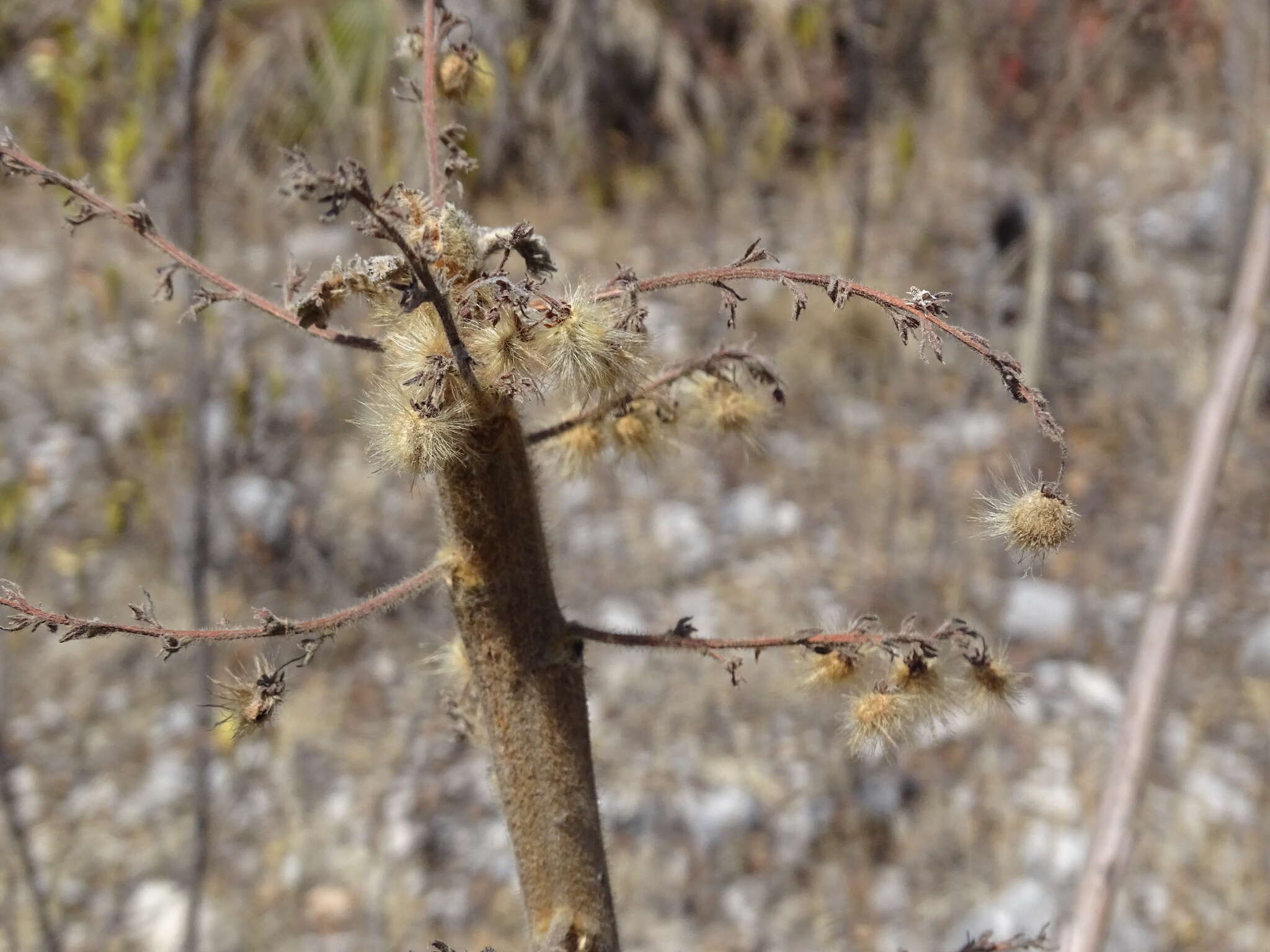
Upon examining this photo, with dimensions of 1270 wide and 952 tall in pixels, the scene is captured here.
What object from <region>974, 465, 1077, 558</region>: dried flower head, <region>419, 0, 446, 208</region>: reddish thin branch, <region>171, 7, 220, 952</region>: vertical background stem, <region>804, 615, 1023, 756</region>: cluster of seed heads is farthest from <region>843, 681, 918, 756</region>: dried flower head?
<region>171, 7, 220, 952</region>: vertical background stem

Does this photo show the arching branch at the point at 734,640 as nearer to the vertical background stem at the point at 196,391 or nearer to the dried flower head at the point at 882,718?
the dried flower head at the point at 882,718

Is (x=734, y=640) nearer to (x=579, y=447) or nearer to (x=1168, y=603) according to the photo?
(x=579, y=447)

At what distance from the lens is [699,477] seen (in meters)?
3.72

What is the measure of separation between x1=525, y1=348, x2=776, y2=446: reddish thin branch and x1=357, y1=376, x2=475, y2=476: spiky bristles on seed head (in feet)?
0.30

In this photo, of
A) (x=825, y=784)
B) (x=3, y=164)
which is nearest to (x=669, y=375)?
(x=3, y=164)

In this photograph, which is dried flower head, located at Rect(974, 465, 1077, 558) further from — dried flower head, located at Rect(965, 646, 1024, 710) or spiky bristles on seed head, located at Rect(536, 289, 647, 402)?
spiky bristles on seed head, located at Rect(536, 289, 647, 402)

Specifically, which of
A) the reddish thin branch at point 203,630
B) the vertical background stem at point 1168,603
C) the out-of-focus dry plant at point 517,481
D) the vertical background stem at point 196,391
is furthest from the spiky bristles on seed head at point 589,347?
the vertical background stem at point 196,391

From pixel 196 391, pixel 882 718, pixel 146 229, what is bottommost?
pixel 882 718

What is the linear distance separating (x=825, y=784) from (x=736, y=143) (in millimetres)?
2908

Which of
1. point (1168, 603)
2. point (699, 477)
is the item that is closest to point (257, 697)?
point (1168, 603)

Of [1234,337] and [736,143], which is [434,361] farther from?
[736,143]

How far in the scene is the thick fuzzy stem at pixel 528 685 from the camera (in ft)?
1.82

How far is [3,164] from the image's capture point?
0.56m

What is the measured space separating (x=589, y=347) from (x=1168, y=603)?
43cm
